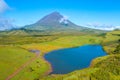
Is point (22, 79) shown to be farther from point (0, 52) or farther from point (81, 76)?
point (0, 52)

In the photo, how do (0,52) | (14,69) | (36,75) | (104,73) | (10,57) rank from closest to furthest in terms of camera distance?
(104,73) < (36,75) < (14,69) < (10,57) < (0,52)

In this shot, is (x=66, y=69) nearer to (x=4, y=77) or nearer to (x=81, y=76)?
(x=4, y=77)

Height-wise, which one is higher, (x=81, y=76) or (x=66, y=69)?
(x=81, y=76)

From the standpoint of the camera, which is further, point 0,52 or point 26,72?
point 0,52

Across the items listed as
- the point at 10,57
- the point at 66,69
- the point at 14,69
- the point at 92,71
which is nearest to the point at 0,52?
the point at 10,57

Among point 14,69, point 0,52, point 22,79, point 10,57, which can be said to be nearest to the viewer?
point 22,79

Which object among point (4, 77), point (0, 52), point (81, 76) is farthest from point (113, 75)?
point (0, 52)

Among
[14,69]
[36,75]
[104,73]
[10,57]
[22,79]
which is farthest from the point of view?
[10,57]

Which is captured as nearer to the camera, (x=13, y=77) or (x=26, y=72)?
(x=13, y=77)

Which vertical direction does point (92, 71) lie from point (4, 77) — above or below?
above
